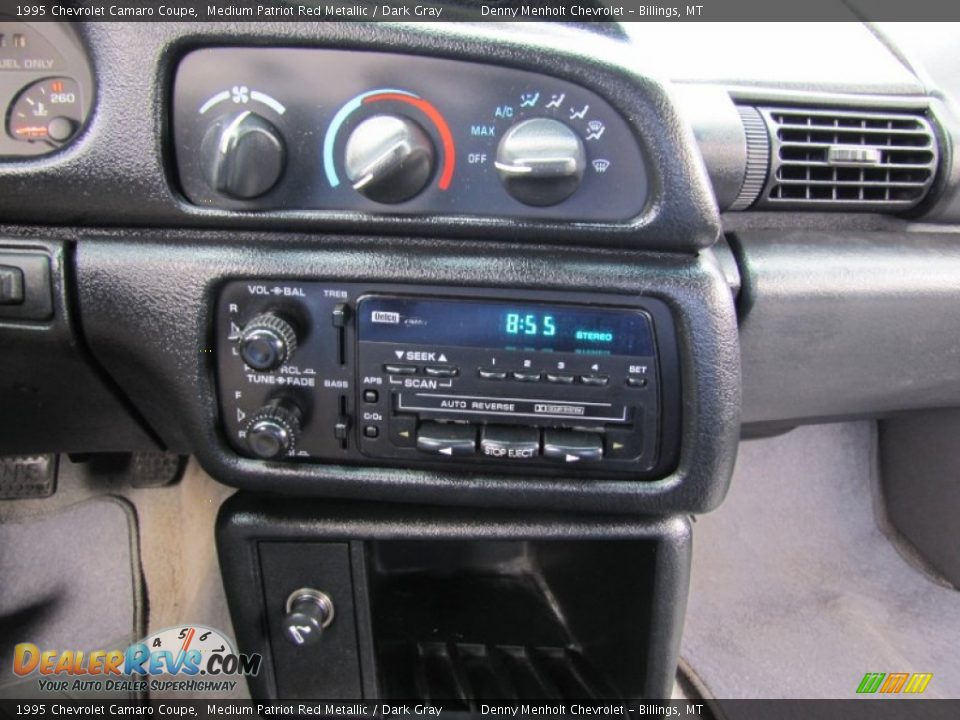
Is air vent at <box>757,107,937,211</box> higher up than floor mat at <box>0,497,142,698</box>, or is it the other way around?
air vent at <box>757,107,937,211</box>

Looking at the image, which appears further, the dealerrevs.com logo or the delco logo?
the dealerrevs.com logo

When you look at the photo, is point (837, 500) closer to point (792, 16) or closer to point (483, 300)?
point (792, 16)

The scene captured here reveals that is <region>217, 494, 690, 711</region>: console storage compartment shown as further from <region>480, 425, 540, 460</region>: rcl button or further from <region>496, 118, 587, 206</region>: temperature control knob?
<region>496, 118, 587, 206</region>: temperature control knob

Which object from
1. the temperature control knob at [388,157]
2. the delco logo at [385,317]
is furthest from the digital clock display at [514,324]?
the temperature control knob at [388,157]

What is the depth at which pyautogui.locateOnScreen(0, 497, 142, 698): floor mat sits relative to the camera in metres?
Answer: 1.38

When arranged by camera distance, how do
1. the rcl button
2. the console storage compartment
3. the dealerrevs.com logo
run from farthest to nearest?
the dealerrevs.com logo
the console storage compartment
the rcl button

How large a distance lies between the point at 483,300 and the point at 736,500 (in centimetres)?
117

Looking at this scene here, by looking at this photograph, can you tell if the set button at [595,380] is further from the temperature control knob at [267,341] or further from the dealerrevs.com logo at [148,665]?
the dealerrevs.com logo at [148,665]

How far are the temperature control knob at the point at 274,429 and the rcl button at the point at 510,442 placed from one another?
198 millimetres

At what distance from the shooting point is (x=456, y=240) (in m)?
0.77

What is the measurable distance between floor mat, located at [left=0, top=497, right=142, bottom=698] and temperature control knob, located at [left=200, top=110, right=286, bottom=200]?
0.93 m

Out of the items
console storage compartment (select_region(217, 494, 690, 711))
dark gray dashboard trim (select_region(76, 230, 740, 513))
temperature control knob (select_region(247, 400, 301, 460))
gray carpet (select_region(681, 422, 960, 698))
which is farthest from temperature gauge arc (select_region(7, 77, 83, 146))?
gray carpet (select_region(681, 422, 960, 698))

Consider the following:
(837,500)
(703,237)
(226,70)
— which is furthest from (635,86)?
(837,500)
